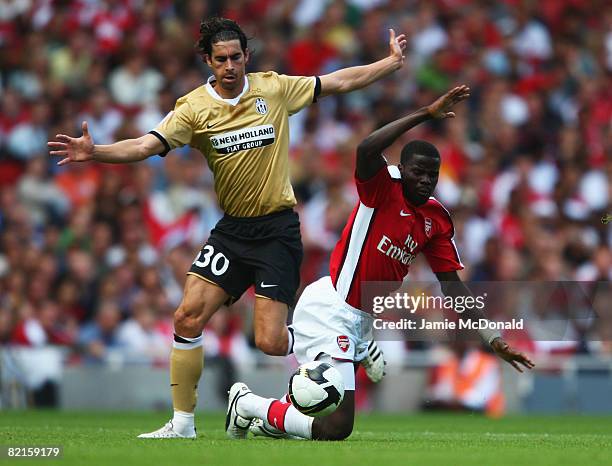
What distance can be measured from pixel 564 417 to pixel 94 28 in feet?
31.2

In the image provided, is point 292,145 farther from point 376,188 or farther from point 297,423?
point 297,423

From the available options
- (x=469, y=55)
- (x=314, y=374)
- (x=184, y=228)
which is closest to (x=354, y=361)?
(x=314, y=374)

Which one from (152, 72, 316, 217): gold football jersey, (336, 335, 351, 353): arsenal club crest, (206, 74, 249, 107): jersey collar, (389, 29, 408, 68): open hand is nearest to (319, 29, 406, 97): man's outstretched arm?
(389, 29, 408, 68): open hand

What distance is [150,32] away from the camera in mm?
19703

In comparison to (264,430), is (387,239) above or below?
above

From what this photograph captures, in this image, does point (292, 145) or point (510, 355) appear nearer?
point (510, 355)

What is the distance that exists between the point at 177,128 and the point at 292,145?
9.15m

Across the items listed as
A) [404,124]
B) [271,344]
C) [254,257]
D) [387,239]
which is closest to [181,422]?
[271,344]

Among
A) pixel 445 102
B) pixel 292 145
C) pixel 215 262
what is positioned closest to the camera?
pixel 445 102

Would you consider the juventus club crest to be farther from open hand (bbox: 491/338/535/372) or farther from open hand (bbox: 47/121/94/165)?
open hand (bbox: 491/338/535/372)

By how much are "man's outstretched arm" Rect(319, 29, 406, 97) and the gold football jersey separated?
394 millimetres

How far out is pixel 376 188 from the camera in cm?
906

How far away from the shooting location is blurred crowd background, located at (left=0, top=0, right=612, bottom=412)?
1599 centimetres

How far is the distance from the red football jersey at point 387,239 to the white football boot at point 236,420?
1.04 meters
